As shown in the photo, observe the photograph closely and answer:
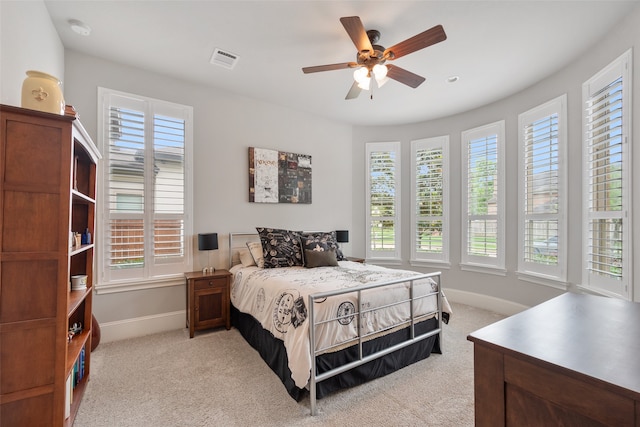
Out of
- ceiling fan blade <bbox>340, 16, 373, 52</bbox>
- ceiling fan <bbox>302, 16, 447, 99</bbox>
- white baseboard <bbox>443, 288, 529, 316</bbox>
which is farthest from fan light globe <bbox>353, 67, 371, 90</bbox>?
white baseboard <bbox>443, 288, 529, 316</bbox>

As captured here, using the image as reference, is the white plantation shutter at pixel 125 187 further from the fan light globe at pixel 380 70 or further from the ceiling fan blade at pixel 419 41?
the ceiling fan blade at pixel 419 41

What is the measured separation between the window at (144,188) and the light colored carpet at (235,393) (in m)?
0.86

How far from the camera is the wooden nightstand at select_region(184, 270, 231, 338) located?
3.08 meters

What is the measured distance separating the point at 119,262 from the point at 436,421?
3232 mm

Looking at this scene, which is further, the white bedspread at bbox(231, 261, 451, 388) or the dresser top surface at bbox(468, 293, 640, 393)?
the white bedspread at bbox(231, 261, 451, 388)

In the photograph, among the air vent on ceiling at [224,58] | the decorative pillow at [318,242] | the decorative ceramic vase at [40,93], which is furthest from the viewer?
the decorative pillow at [318,242]

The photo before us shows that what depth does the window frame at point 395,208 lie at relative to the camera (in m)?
4.88

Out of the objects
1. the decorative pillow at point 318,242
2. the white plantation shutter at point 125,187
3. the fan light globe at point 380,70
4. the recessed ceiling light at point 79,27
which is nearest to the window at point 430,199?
the decorative pillow at point 318,242

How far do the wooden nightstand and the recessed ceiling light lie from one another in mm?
2451

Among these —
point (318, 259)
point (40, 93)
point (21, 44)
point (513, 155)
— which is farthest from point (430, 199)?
point (21, 44)

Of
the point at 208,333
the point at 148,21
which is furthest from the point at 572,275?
the point at 148,21

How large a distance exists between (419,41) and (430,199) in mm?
3003

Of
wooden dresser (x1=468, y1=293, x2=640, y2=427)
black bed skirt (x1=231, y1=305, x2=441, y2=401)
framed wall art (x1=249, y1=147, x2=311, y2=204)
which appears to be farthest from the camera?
framed wall art (x1=249, y1=147, x2=311, y2=204)

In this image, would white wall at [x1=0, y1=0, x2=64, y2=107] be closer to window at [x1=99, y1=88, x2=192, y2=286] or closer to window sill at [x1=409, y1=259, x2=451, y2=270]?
window at [x1=99, y1=88, x2=192, y2=286]
